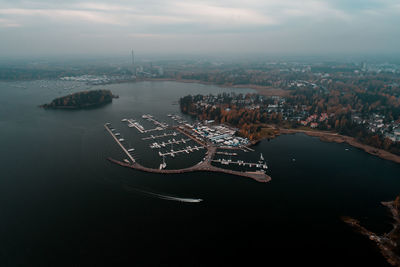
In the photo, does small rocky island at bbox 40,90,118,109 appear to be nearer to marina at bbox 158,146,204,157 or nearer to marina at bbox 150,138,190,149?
marina at bbox 150,138,190,149

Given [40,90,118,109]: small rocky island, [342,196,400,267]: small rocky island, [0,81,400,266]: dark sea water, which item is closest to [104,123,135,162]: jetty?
[0,81,400,266]: dark sea water

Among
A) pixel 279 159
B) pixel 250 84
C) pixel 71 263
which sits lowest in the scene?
pixel 71 263

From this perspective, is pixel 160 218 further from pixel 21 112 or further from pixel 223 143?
pixel 21 112

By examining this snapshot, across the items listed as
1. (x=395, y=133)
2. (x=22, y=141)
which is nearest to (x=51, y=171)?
(x=22, y=141)

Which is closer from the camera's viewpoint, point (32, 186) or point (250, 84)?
point (32, 186)

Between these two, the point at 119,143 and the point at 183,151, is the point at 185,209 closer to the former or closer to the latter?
the point at 183,151

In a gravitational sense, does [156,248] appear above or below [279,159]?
below

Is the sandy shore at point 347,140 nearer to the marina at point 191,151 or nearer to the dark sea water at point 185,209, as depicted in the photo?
the dark sea water at point 185,209
